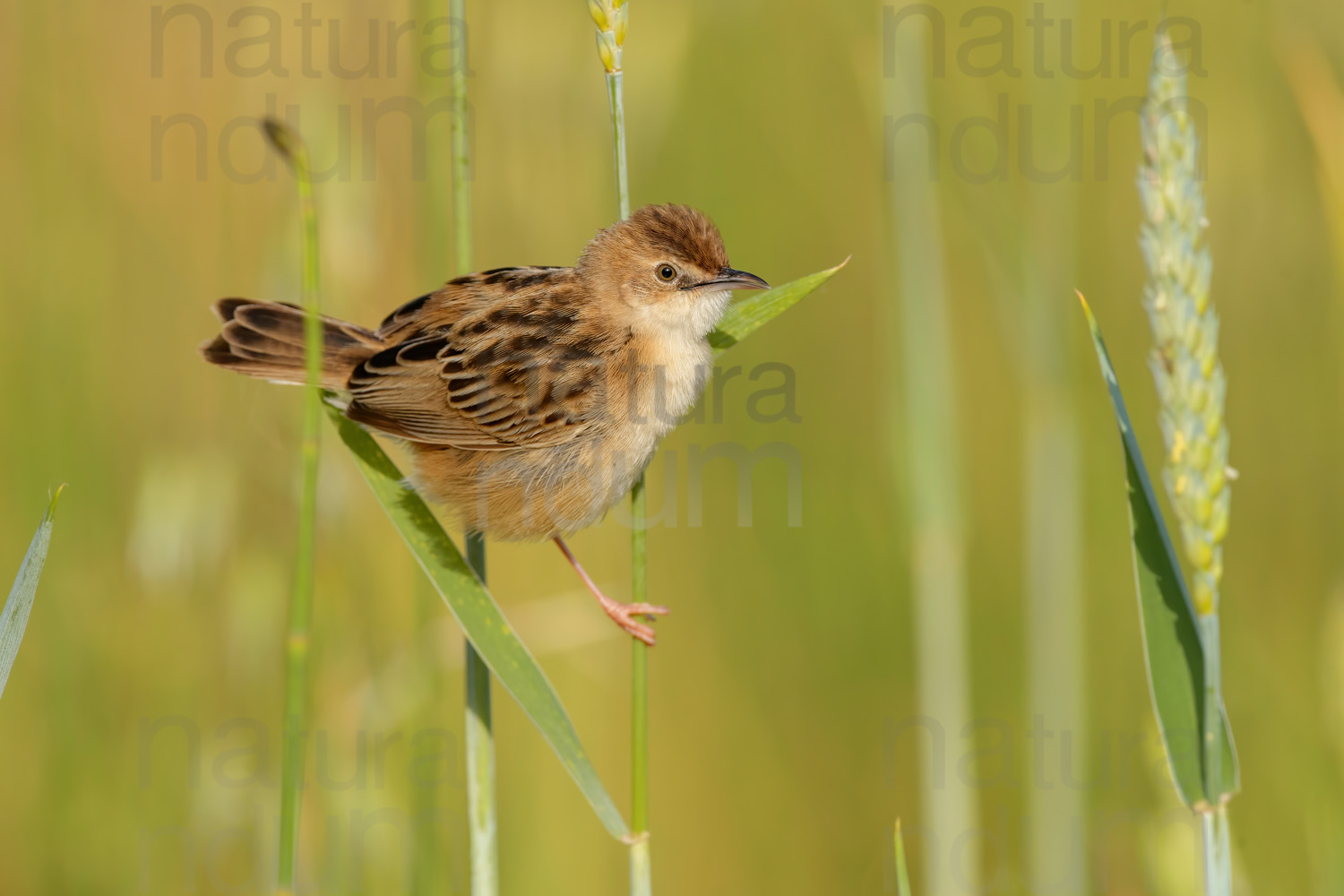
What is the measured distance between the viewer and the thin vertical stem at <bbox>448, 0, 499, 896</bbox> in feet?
7.42

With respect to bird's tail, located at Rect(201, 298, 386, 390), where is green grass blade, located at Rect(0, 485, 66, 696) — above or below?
below

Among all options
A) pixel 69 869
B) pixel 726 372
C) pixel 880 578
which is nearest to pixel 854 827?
pixel 880 578

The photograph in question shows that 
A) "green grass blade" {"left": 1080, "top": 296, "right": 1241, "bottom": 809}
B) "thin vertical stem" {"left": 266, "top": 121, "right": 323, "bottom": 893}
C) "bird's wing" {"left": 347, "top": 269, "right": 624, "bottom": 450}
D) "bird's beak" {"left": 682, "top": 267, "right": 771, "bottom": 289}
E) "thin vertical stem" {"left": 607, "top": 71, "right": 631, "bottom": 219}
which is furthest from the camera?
"bird's wing" {"left": 347, "top": 269, "right": 624, "bottom": 450}

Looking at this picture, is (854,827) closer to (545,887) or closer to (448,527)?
(545,887)

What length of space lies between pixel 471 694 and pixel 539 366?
112 centimetres

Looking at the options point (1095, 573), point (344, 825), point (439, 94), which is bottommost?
point (344, 825)

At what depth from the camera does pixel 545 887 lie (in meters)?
3.95

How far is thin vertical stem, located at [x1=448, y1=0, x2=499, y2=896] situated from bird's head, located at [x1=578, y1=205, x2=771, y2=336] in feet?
2.72

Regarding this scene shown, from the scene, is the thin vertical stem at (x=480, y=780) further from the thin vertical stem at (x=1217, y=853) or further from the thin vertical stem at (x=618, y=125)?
the thin vertical stem at (x=1217, y=853)

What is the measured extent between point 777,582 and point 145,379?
3.19 metres

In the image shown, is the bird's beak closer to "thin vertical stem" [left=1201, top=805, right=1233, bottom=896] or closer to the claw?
the claw

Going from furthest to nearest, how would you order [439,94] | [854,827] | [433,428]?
[854,827] → [433,428] → [439,94]

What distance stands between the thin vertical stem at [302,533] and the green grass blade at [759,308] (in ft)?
3.42

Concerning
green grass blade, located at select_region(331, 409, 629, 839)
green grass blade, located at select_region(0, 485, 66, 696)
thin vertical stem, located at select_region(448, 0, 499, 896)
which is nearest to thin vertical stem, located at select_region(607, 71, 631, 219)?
thin vertical stem, located at select_region(448, 0, 499, 896)
